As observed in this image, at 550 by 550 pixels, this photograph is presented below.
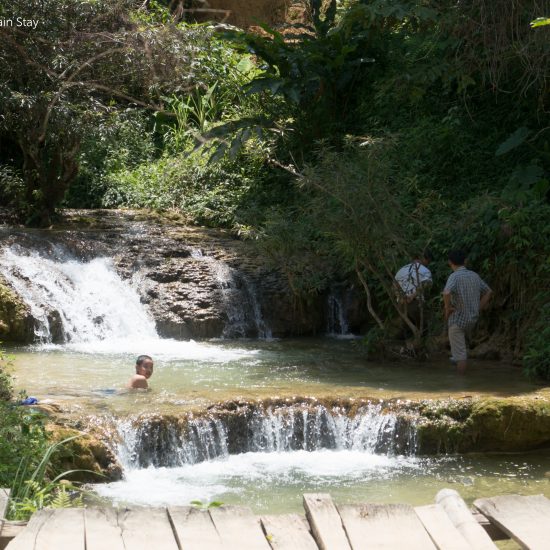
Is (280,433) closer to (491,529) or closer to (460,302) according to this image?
(460,302)

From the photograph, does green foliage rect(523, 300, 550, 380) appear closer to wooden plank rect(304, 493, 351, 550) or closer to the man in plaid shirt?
the man in plaid shirt

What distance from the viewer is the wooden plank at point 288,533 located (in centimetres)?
312

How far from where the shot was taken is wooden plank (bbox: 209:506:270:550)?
3096mm

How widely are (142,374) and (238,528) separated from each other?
647cm

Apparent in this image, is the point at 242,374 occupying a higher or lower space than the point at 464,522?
lower

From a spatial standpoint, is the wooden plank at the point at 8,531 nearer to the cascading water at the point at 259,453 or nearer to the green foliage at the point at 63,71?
the cascading water at the point at 259,453

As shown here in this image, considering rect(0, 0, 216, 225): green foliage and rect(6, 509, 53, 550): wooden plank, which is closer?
rect(6, 509, 53, 550): wooden plank

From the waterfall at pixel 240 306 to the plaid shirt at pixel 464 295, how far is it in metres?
3.91

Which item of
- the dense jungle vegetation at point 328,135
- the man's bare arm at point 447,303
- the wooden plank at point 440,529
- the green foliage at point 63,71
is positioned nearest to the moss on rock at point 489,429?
the dense jungle vegetation at point 328,135

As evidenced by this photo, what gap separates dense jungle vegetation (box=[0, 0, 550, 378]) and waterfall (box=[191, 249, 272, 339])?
30.4 inches

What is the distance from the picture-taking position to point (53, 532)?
10.3 feet

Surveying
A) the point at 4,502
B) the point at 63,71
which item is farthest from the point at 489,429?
the point at 63,71

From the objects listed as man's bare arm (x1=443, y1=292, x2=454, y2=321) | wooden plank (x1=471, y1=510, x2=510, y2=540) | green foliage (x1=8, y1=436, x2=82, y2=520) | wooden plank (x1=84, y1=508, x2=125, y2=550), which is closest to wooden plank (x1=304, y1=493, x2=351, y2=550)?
wooden plank (x1=471, y1=510, x2=510, y2=540)

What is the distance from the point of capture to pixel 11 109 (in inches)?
616
